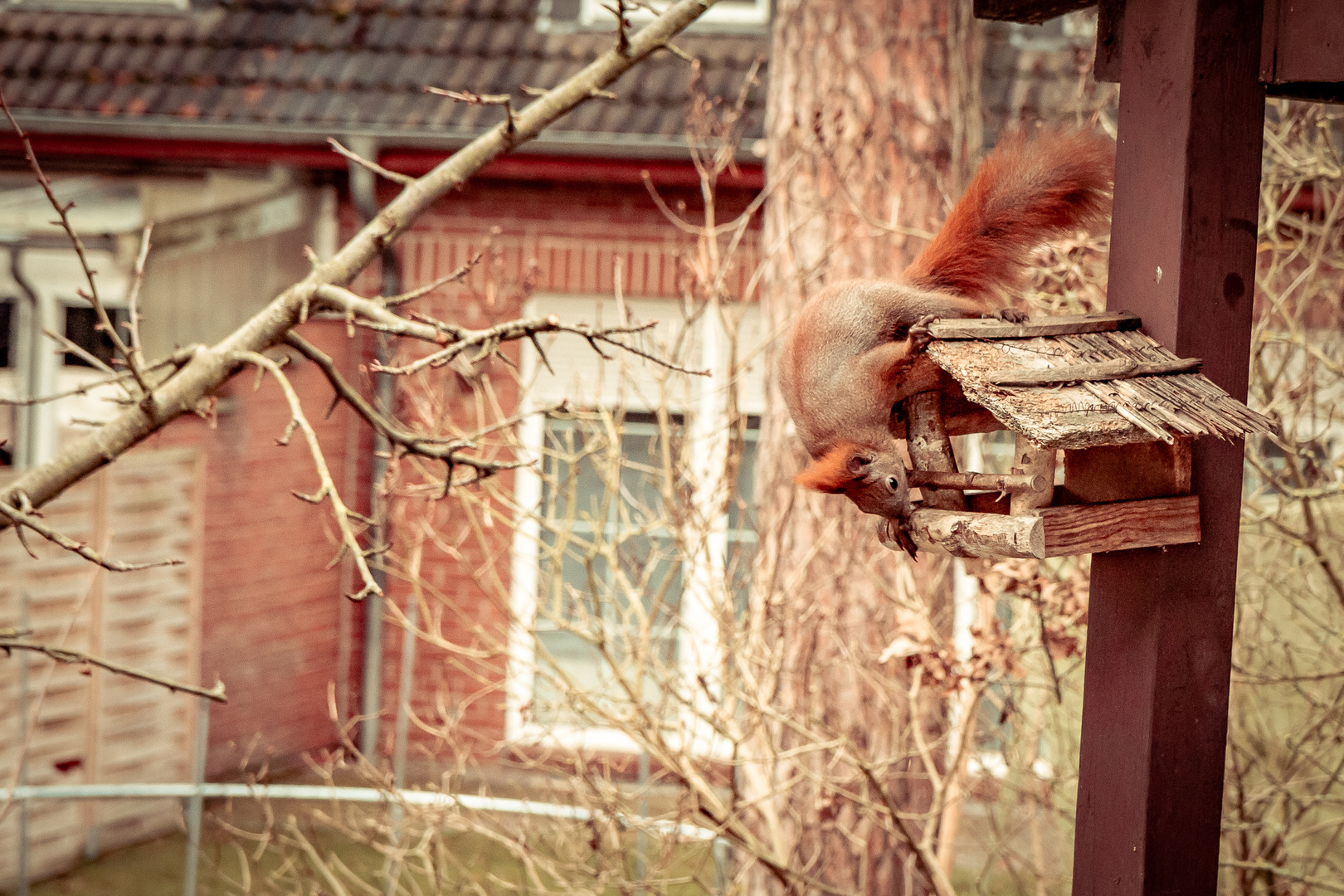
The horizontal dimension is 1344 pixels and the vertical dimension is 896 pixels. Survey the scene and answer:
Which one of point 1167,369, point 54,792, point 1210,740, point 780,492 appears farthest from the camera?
point 54,792

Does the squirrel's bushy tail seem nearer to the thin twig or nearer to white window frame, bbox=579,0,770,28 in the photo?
the thin twig

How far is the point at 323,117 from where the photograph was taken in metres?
6.19

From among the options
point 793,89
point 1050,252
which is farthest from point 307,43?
point 1050,252

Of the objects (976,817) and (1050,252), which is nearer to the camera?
(1050,252)

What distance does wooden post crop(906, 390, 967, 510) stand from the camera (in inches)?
77.8

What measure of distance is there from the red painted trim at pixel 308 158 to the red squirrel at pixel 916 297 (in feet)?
A: 13.6

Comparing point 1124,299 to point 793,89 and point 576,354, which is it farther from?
point 576,354

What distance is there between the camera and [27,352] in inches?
229

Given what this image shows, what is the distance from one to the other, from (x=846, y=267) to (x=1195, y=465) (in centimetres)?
226

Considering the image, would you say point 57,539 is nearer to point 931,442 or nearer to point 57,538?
point 57,538

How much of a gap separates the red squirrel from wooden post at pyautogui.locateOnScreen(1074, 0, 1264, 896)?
0.38 ft

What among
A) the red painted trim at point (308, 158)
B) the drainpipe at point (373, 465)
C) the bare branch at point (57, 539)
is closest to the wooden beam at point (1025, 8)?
the bare branch at point (57, 539)

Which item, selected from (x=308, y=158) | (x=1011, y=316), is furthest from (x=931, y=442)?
(x=308, y=158)

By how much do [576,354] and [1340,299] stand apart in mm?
3325
